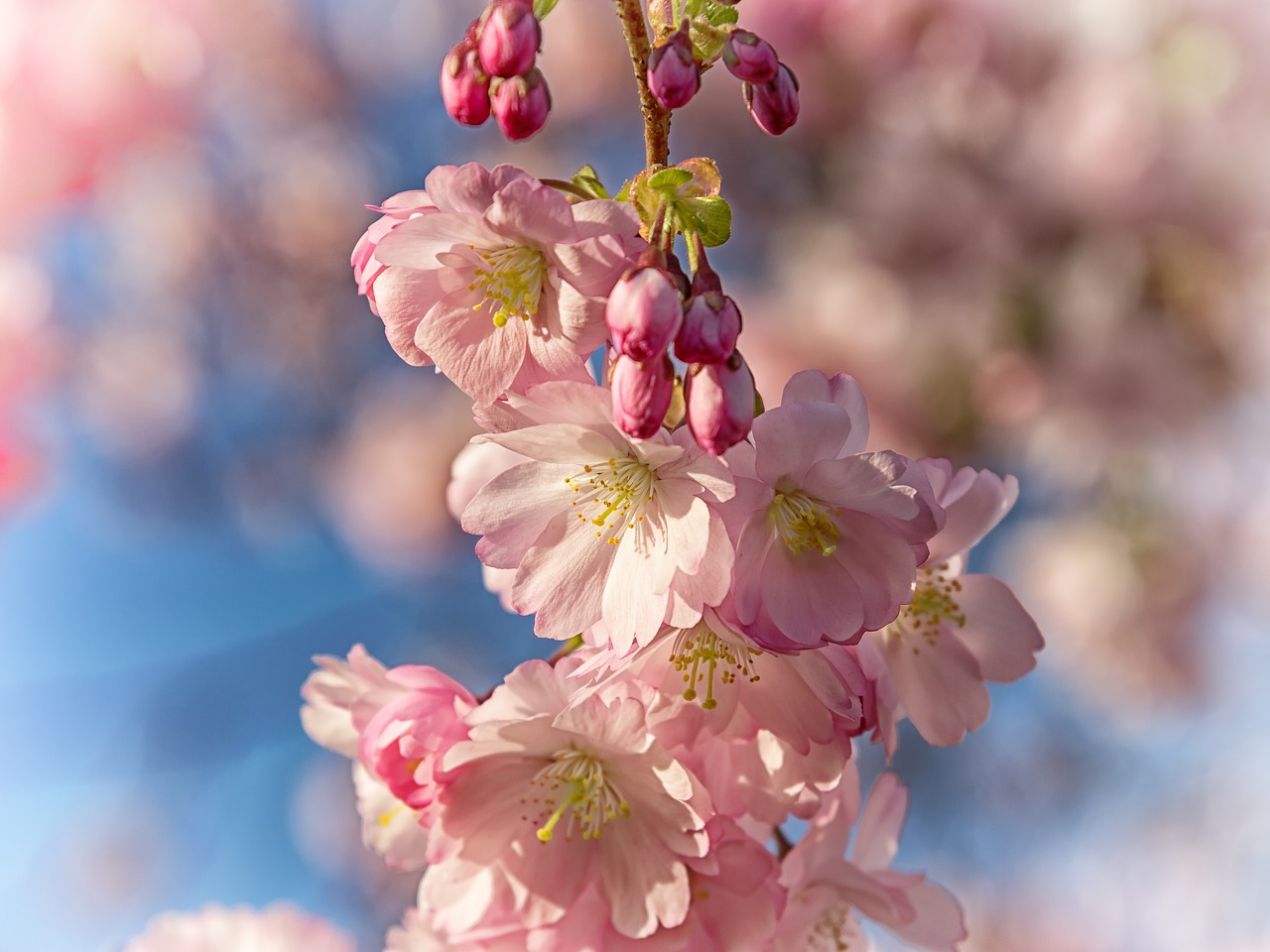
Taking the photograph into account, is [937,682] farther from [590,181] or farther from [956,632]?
[590,181]

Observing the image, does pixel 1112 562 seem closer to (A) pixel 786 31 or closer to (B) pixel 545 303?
(A) pixel 786 31

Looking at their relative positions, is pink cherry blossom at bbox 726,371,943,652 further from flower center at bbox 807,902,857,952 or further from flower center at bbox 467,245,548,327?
flower center at bbox 807,902,857,952

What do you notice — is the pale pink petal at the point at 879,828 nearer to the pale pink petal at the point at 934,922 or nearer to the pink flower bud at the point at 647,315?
the pale pink petal at the point at 934,922

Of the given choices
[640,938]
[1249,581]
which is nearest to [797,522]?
[640,938]

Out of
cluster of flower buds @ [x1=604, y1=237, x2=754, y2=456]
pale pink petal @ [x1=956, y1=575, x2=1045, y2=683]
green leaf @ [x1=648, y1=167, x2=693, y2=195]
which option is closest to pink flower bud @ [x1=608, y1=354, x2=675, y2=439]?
cluster of flower buds @ [x1=604, y1=237, x2=754, y2=456]

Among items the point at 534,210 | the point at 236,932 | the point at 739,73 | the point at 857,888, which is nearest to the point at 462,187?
the point at 534,210

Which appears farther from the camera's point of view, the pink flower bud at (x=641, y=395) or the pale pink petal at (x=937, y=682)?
the pale pink petal at (x=937, y=682)

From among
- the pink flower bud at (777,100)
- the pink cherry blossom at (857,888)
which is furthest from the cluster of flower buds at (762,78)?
the pink cherry blossom at (857,888)
